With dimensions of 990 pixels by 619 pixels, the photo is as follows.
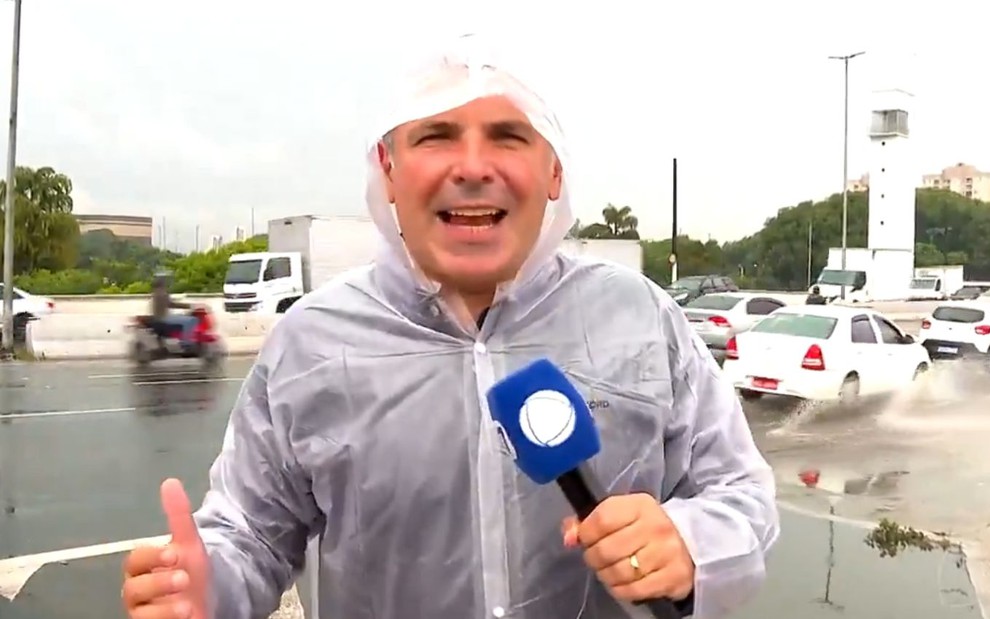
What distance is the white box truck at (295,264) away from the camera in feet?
83.6

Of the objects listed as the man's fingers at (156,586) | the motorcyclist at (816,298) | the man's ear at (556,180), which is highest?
the man's ear at (556,180)

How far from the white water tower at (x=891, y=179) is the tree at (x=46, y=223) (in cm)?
3984

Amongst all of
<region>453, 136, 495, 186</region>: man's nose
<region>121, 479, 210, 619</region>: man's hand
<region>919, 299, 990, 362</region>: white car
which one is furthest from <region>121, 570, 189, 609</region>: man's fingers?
<region>919, 299, 990, 362</region>: white car

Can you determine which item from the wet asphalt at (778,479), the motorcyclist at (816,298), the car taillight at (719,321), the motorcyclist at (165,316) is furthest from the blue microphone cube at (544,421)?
the motorcyclist at (816,298)

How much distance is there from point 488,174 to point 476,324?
10.1 inches

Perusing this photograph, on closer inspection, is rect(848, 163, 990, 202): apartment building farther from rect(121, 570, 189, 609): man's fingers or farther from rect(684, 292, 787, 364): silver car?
rect(121, 570, 189, 609): man's fingers

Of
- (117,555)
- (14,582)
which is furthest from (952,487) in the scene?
(14,582)

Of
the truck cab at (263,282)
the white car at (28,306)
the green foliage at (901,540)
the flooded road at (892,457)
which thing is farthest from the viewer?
the truck cab at (263,282)

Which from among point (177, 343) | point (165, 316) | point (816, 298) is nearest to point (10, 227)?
point (165, 316)

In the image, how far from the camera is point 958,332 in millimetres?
19062

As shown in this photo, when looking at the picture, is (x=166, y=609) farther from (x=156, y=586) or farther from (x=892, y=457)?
(x=892, y=457)

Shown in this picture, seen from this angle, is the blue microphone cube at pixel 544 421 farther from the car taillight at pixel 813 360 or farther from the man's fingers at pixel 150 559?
the car taillight at pixel 813 360

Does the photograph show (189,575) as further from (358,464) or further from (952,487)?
(952,487)

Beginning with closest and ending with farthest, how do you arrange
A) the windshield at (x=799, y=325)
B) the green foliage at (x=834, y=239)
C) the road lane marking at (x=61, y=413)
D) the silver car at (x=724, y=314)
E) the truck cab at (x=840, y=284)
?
1. the road lane marking at (x=61, y=413)
2. the windshield at (x=799, y=325)
3. the silver car at (x=724, y=314)
4. the truck cab at (x=840, y=284)
5. the green foliage at (x=834, y=239)
